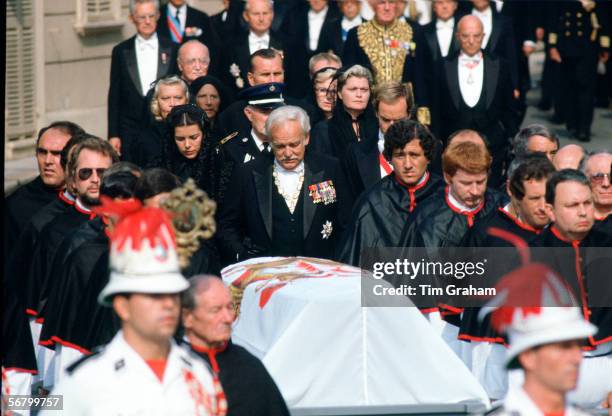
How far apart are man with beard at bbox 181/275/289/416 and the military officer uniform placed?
12966mm

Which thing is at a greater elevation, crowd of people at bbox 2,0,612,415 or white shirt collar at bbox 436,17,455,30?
white shirt collar at bbox 436,17,455,30

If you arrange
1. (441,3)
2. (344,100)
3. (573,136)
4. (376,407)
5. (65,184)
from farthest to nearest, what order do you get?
(573,136) → (441,3) → (344,100) → (65,184) → (376,407)

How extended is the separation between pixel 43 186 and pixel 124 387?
443cm

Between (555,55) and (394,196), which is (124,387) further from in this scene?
(555,55)

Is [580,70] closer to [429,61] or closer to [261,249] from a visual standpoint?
[429,61]

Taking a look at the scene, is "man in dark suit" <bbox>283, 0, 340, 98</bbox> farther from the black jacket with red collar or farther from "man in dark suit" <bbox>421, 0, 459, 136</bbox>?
the black jacket with red collar

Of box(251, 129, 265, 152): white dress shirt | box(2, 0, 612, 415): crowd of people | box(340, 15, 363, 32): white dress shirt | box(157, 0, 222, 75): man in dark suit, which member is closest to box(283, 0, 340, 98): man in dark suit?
box(340, 15, 363, 32): white dress shirt

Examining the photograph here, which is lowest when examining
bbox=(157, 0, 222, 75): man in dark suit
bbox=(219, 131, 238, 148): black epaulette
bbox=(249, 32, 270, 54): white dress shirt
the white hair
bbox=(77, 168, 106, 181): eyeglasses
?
bbox=(77, 168, 106, 181): eyeglasses

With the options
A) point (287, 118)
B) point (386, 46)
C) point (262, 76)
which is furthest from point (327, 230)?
point (386, 46)

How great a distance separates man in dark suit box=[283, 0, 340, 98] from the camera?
1520cm

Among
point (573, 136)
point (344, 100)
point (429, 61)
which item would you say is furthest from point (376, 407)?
point (573, 136)

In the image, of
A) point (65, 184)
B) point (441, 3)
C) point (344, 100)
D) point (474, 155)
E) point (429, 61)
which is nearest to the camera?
point (474, 155)

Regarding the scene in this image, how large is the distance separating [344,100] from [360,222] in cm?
222

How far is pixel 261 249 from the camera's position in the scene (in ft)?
31.6
